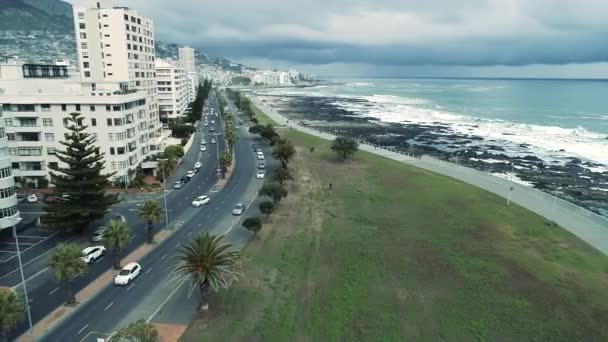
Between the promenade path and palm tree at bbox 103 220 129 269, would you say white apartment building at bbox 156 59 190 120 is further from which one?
palm tree at bbox 103 220 129 269

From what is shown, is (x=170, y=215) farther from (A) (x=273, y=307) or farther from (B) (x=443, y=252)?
(B) (x=443, y=252)

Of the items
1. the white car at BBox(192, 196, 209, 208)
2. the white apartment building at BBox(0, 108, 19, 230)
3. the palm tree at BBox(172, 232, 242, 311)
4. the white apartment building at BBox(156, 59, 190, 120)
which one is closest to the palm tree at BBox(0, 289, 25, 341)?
the palm tree at BBox(172, 232, 242, 311)

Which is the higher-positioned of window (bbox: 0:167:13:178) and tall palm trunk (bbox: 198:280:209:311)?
window (bbox: 0:167:13:178)

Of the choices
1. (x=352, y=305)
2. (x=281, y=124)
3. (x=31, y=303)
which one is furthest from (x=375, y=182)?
(x=281, y=124)

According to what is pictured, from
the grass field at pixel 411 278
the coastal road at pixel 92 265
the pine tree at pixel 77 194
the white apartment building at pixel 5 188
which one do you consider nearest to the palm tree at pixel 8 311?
the coastal road at pixel 92 265

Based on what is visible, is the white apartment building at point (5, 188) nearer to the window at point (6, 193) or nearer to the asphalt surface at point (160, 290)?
the window at point (6, 193)

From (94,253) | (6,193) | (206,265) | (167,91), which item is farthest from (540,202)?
(167,91)

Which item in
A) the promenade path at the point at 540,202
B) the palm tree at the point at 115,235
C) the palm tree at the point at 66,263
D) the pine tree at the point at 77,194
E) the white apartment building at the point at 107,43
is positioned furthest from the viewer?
the white apartment building at the point at 107,43
